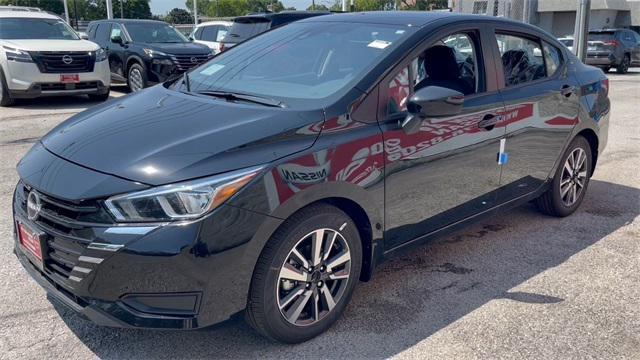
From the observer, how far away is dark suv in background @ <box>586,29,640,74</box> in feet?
67.8

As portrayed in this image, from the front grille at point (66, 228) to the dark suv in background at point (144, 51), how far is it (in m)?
9.03

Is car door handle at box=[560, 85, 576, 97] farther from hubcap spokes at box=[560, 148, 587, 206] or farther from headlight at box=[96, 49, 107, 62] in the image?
headlight at box=[96, 49, 107, 62]

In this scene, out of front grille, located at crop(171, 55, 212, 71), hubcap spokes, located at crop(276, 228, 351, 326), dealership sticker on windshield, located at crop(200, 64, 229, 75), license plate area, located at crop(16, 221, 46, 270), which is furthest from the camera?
front grille, located at crop(171, 55, 212, 71)

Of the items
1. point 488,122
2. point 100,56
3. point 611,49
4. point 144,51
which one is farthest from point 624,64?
point 488,122

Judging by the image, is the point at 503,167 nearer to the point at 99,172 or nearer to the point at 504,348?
the point at 504,348

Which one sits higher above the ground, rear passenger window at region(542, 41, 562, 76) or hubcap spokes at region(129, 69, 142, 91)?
rear passenger window at region(542, 41, 562, 76)

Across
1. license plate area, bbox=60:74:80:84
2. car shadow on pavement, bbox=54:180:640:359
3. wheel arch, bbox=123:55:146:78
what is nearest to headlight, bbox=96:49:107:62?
license plate area, bbox=60:74:80:84

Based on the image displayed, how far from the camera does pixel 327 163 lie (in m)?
2.86

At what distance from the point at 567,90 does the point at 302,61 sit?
229cm

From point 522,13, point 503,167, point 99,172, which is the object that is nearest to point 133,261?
point 99,172

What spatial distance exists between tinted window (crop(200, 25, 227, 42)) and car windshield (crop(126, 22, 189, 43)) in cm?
186

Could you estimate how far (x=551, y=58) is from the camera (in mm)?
4656

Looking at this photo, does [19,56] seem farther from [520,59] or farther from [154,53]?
[520,59]

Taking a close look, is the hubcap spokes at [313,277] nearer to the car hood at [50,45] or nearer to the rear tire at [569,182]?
the rear tire at [569,182]
